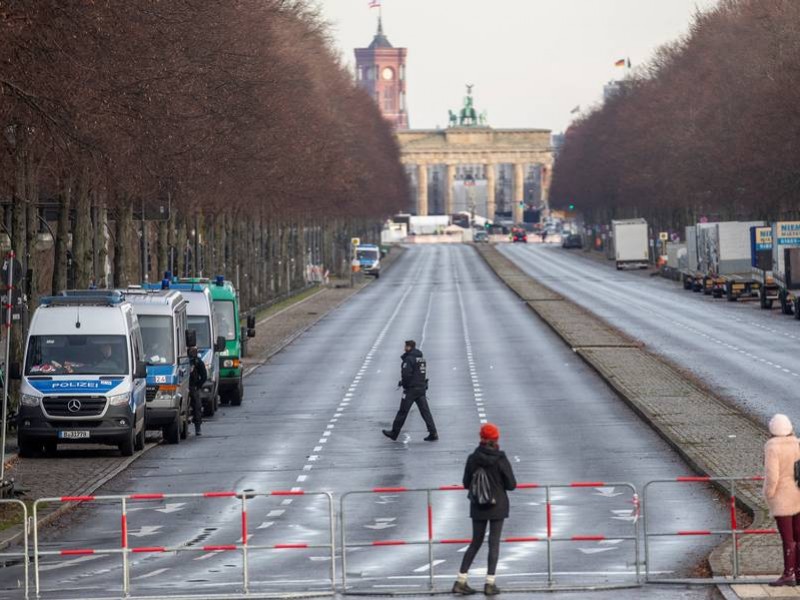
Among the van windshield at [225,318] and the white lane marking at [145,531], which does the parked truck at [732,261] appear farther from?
the white lane marking at [145,531]

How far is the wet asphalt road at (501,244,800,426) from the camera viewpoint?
141 feet

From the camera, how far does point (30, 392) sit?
32000 mm

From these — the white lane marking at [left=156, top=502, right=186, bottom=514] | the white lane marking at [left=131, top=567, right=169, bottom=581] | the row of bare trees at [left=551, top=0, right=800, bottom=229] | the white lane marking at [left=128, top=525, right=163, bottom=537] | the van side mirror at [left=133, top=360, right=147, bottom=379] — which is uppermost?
the row of bare trees at [left=551, top=0, right=800, bottom=229]

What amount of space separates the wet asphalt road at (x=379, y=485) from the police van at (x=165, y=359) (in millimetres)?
655

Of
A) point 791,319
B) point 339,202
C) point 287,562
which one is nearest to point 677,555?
point 287,562

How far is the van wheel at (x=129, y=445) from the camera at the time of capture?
32.3m

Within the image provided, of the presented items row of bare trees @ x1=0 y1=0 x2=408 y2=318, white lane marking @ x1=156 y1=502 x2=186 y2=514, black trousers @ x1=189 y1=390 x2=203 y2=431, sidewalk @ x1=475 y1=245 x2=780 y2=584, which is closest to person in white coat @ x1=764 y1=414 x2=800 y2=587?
sidewalk @ x1=475 y1=245 x2=780 y2=584

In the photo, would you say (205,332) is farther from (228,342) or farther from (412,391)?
(412,391)

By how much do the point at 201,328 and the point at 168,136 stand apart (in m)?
3.97

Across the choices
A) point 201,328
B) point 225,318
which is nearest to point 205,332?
point 201,328

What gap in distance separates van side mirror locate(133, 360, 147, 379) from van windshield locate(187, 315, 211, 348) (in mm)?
7448

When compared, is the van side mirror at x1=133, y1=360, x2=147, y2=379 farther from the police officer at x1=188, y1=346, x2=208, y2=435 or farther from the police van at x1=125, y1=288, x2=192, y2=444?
the police officer at x1=188, y1=346, x2=208, y2=435

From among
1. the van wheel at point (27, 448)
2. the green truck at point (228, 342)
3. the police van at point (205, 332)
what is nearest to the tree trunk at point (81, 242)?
the green truck at point (228, 342)

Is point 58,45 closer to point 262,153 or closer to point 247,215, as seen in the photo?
point 262,153
